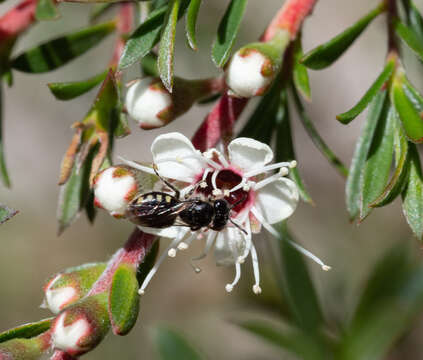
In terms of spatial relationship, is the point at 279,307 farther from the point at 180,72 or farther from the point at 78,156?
the point at 180,72

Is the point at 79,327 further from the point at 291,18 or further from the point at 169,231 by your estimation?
the point at 291,18

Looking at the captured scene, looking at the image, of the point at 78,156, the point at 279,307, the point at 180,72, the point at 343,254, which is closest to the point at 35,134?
the point at 180,72

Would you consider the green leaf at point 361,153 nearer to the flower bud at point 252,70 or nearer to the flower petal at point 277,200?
the flower petal at point 277,200

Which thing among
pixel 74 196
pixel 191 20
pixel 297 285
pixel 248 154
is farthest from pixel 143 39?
pixel 297 285

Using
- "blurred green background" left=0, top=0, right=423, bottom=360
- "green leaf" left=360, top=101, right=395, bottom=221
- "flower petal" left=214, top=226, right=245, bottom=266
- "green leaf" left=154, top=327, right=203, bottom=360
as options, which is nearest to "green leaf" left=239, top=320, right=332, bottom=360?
"green leaf" left=154, top=327, right=203, bottom=360

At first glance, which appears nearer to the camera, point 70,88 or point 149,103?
point 149,103
